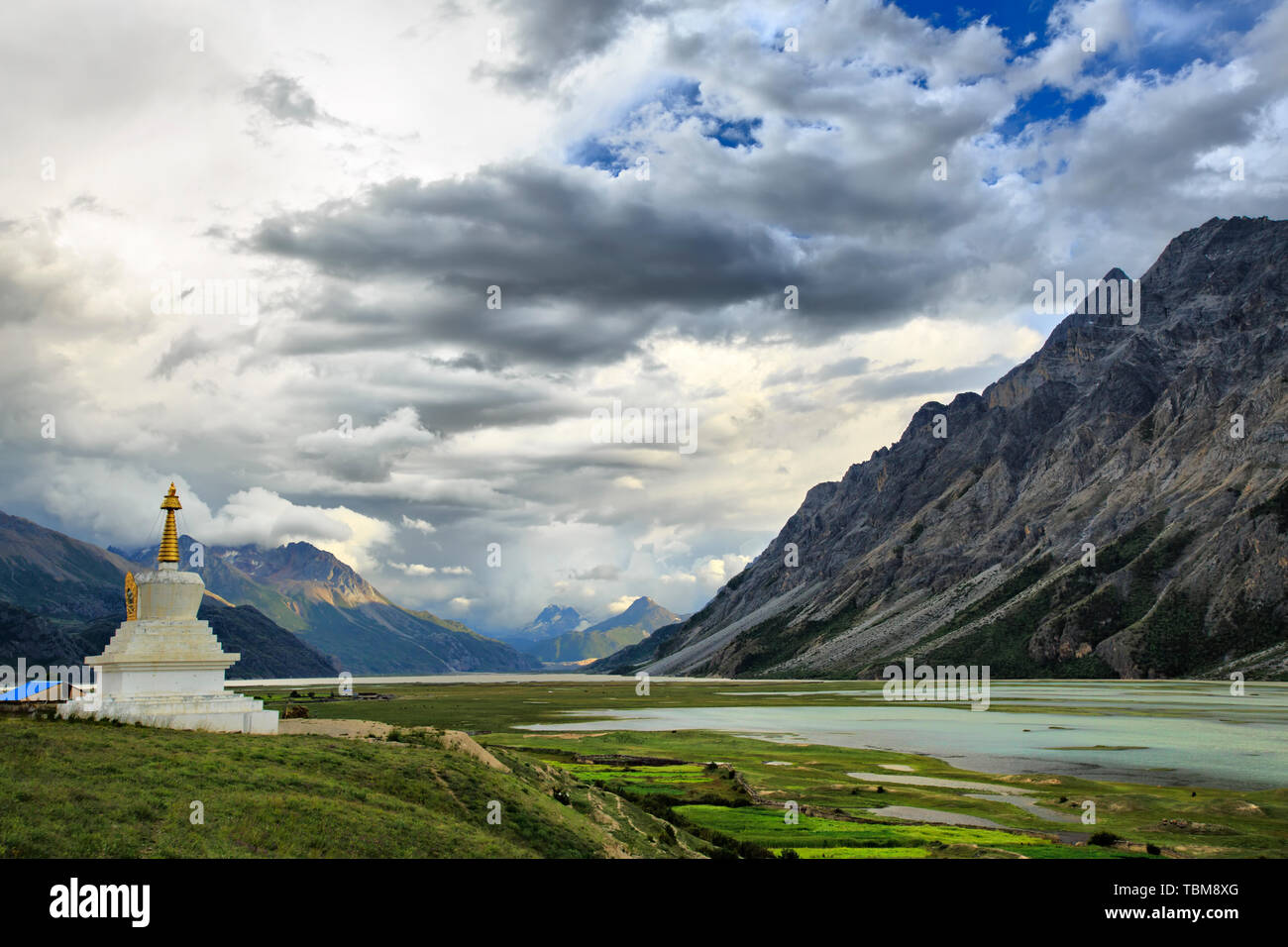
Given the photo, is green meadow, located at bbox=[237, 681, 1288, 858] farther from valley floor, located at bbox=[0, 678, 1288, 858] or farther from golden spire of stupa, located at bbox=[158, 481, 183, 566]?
golden spire of stupa, located at bbox=[158, 481, 183, 566]

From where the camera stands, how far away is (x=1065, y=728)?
111562 mm

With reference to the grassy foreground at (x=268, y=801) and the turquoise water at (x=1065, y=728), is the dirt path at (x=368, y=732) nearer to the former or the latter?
the grassy foreground at (x=268, y=801)

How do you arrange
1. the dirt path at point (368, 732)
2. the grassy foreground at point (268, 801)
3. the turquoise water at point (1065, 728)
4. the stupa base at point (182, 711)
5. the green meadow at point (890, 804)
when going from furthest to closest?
the turquoise water at point (1065, 728) → the green meadow at point (890, 804) → the dirt path at point (368, 732) → the stupa base at point (182, 711) → the grassy foreground at point (268, 801)

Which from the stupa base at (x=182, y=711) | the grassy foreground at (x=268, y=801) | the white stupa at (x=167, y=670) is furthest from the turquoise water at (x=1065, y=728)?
the white stupa at (x=167, y=670)

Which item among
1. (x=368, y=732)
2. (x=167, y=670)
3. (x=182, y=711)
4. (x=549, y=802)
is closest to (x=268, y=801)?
(x=549, y=802)

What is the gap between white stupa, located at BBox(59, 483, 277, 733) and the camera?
129ft

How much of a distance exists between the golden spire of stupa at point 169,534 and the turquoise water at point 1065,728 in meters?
63.8

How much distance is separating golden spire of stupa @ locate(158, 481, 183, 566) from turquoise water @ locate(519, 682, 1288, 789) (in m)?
63.8

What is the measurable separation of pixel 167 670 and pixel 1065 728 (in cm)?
10326

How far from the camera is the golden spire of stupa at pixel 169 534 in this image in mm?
43781

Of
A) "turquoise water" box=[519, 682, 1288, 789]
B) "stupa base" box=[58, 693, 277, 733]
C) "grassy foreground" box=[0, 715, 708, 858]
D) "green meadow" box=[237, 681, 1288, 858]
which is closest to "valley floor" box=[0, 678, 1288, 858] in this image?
"grassy foreground" box=[0, 715, 708, 858]

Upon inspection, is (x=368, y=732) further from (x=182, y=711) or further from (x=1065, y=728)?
(x=1065, y=728)

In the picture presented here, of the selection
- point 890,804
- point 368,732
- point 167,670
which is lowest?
point 890,804

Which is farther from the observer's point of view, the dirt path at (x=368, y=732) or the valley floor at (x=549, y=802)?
the dirt path at (x=368, y=732)
